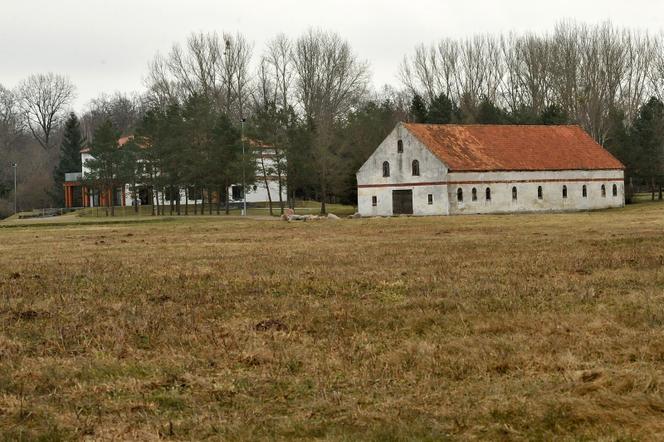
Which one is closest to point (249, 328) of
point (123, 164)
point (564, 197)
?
point (564, 197)

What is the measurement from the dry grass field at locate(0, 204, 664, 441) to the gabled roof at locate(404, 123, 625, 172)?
45987mm

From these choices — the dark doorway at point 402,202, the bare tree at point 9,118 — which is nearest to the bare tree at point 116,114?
the bare tree at point 9,118

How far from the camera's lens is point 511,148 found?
65688mm

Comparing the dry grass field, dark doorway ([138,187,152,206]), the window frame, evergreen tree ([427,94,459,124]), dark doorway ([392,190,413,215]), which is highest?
evergreen tree ([427,94,459,124])

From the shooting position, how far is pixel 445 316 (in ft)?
35.8

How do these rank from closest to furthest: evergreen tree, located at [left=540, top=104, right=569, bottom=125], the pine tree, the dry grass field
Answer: the dry grass field < evergreen tree, located at [left=540, top=104, right=569, bottom=125] < the pine tree

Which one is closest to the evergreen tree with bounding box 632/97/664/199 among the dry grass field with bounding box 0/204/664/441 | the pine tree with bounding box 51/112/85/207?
the dry grass field with bounding box 0/204/664/441

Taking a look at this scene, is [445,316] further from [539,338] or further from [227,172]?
[227,172]

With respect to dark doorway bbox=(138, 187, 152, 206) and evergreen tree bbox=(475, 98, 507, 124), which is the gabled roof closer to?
evergreen tree bbox=(475, 98, 507, 124)

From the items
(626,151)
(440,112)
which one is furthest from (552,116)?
(440,112)

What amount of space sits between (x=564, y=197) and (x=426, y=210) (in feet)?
40.4

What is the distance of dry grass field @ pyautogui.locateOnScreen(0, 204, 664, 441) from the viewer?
6.43m

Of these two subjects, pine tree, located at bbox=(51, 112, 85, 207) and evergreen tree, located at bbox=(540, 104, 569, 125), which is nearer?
evergreen tree, located at bbox=(540, 104, 569, 125)

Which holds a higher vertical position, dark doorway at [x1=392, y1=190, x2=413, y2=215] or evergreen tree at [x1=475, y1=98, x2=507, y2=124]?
evergreen tree at [x1=475, y1=98, x2=507, y2=124]
